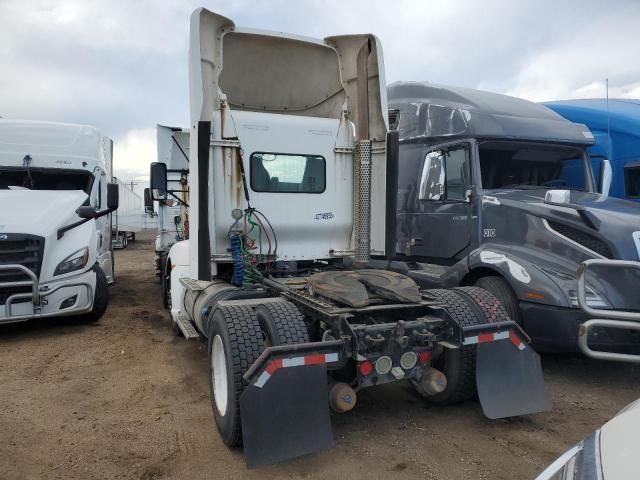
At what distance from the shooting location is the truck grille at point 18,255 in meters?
6.14

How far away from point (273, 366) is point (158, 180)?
11.0 feet

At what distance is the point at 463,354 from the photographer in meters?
3.94

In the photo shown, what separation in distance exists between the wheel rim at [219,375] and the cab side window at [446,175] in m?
3.78

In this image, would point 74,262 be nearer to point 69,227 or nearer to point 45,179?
point 69,227

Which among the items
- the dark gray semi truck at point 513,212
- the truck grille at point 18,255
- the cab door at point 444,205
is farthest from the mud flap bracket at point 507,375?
the truck grille at point 18,255

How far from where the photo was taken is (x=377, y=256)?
552 cm

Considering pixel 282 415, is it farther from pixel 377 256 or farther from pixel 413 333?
pixel 377 256

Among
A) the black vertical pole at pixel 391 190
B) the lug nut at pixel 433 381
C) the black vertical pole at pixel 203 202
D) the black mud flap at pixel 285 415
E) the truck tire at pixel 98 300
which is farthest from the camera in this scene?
the truck tire at pixel 98 300

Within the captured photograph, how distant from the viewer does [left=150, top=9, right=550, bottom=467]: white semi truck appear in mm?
3260

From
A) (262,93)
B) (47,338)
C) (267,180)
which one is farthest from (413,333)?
(47,338)

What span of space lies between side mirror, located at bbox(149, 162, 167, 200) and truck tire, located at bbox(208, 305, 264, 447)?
7.90 ft

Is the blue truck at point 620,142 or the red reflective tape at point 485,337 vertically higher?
the blue truck at point 620,142

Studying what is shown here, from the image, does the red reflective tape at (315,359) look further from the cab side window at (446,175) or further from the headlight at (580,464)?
the cab side window at (446,175)

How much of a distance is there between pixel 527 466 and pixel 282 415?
1697 mm
